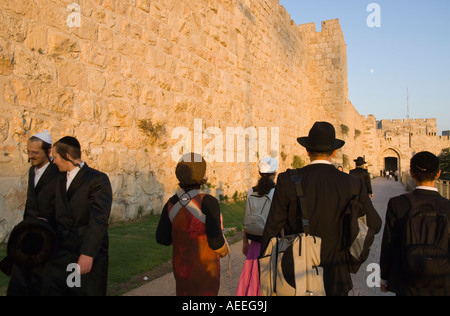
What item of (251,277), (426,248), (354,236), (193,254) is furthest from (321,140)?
(251,277)

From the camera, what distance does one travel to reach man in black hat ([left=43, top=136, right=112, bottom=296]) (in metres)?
2.72

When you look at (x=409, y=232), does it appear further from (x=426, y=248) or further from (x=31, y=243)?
(x=31, y=243)

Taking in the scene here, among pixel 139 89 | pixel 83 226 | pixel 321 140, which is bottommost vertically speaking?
pixel 83 226

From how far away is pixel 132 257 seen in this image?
5078 mm

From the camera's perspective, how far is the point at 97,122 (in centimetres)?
640

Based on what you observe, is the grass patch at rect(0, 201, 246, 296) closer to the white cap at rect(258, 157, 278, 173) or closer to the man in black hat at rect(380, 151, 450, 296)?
the white cap at rect(258, 157, 278, 173)

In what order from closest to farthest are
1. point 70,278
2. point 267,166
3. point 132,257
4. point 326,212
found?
point 326,212 → point 70,278 → point 267,166 → point 132,257

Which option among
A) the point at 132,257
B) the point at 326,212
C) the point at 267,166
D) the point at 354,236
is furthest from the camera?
the point at 132,257

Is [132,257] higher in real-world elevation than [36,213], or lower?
lower

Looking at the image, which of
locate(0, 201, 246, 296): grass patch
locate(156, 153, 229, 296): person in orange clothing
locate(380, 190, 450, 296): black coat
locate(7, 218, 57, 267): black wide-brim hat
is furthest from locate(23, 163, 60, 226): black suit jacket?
locate(380, 190, 450, 296): black coat

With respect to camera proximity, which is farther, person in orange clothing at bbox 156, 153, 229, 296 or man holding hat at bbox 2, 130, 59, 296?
person in orange clothing at bbox 156, 153, 229, 296

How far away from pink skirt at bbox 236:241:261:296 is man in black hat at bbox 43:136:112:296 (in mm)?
1279

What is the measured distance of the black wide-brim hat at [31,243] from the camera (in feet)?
8.45

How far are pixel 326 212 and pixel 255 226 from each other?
1100 millimetres
